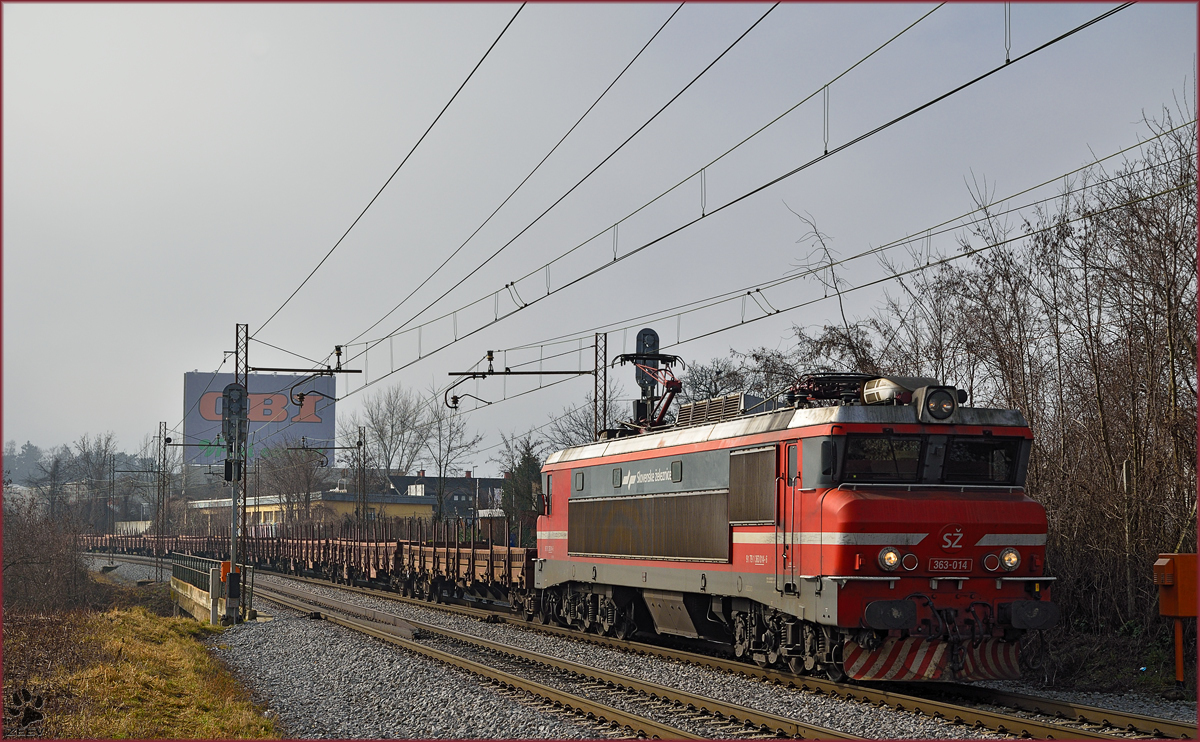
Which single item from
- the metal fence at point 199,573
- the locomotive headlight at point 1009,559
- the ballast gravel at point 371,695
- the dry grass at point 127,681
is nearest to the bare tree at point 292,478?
the metal fence at point 199,573

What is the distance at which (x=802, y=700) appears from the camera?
39.8 ft

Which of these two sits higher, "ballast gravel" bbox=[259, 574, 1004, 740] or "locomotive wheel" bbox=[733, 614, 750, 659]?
"locomotive wheel" bbox=[733, 614, 750, 659]

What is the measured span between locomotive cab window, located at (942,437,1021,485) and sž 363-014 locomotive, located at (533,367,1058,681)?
0.05 ft

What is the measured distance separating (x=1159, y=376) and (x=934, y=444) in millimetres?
4427

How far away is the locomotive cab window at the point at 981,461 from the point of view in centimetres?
1278

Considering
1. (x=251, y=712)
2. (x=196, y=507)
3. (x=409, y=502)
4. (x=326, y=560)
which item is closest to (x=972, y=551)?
(x=251, y=712)

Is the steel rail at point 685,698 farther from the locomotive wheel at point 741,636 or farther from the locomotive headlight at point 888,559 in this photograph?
the locomotive headlight at point 888,559

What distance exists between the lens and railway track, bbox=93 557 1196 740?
10062 mm

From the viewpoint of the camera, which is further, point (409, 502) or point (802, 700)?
point (409, 502)

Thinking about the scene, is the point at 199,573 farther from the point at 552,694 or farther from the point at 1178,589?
the point at 1178,589

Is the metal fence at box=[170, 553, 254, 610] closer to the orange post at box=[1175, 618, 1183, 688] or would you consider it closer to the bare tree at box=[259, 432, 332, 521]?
the orange post at box=[1175, 618, 1183, 688]

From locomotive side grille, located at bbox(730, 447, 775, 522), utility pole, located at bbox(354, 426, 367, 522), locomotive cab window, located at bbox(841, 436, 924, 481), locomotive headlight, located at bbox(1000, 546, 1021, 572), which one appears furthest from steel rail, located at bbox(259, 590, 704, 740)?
utility pole, located at bbox(354, 426, 367, 522)

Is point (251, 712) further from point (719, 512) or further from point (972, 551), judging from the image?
point (972, 551)

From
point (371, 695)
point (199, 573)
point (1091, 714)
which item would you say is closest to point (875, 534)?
point (1091, 714)
